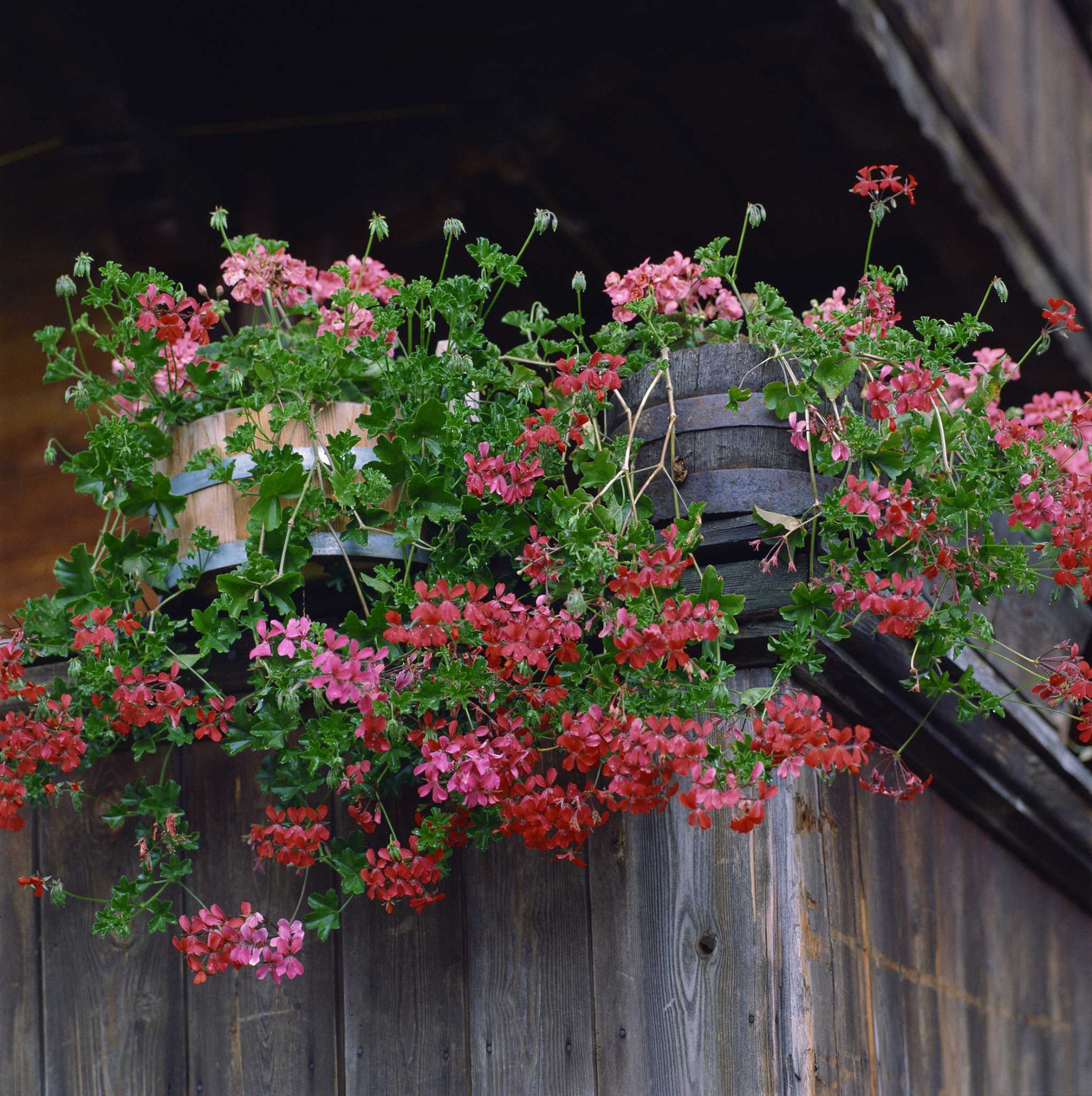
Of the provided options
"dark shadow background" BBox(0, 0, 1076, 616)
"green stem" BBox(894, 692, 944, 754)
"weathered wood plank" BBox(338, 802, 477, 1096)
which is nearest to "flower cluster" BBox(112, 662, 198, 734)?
"weathered wood plank" BBox(338, 802, 477, 1096)

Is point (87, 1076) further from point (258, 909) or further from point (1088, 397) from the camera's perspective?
point (1088, 397)

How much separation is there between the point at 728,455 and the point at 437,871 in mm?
683

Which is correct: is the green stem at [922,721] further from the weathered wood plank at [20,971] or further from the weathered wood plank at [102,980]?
the weathered wood plank at [20,971]

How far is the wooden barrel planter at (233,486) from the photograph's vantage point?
6.98ft

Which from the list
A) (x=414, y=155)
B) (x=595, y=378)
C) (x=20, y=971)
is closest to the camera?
(x=595, y=378)

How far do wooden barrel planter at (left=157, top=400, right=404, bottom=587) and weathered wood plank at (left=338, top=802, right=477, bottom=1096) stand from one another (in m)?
0.43

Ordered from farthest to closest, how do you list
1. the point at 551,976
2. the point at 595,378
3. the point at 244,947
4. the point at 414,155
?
the point at 414,155
the point at 551,976
the point at 595,378
the point at 244,947

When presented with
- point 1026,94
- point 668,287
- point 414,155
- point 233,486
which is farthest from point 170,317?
point 1026,94

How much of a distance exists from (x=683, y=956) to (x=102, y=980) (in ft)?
3.13

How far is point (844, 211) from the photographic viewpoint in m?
3.50

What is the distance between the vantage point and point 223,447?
223 centimetres

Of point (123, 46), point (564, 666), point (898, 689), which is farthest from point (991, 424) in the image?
point (123, 46)

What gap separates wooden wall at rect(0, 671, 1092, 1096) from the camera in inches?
81.7

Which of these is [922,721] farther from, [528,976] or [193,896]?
[193,896]
